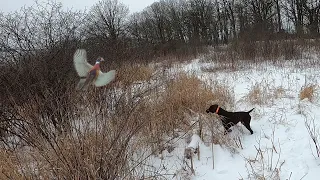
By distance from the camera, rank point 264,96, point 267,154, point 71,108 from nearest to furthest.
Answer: point 71,108
point 267,154
point 264,96

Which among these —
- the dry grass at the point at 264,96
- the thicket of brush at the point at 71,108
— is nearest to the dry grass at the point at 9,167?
the thicket of brush at the point at 71,108

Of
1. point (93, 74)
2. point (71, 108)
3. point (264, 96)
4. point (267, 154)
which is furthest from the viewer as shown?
point (264, 96)

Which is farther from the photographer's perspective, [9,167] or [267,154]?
[267,154]

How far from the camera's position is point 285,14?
25219 millimetres

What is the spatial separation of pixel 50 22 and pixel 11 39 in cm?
67

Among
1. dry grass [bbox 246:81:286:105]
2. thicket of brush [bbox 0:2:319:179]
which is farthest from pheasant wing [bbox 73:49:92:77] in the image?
dry grass [bbox 246:81:286:105]

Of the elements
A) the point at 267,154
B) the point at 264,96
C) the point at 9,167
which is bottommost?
the point at 267,154

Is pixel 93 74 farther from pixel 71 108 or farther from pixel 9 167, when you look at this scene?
pixel 9 167

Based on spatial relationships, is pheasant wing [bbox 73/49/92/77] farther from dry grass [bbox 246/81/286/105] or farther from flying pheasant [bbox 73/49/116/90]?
dry grass [bbox 246/81/286/105]

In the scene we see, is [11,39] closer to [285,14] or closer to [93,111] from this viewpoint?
[93,111]

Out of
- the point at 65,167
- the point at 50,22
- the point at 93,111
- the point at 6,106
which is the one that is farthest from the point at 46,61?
the point at 65,167

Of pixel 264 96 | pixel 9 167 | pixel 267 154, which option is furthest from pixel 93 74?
pixel 264 96

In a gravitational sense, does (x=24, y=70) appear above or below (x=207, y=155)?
above

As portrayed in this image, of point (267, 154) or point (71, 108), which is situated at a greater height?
point (71, 108)
